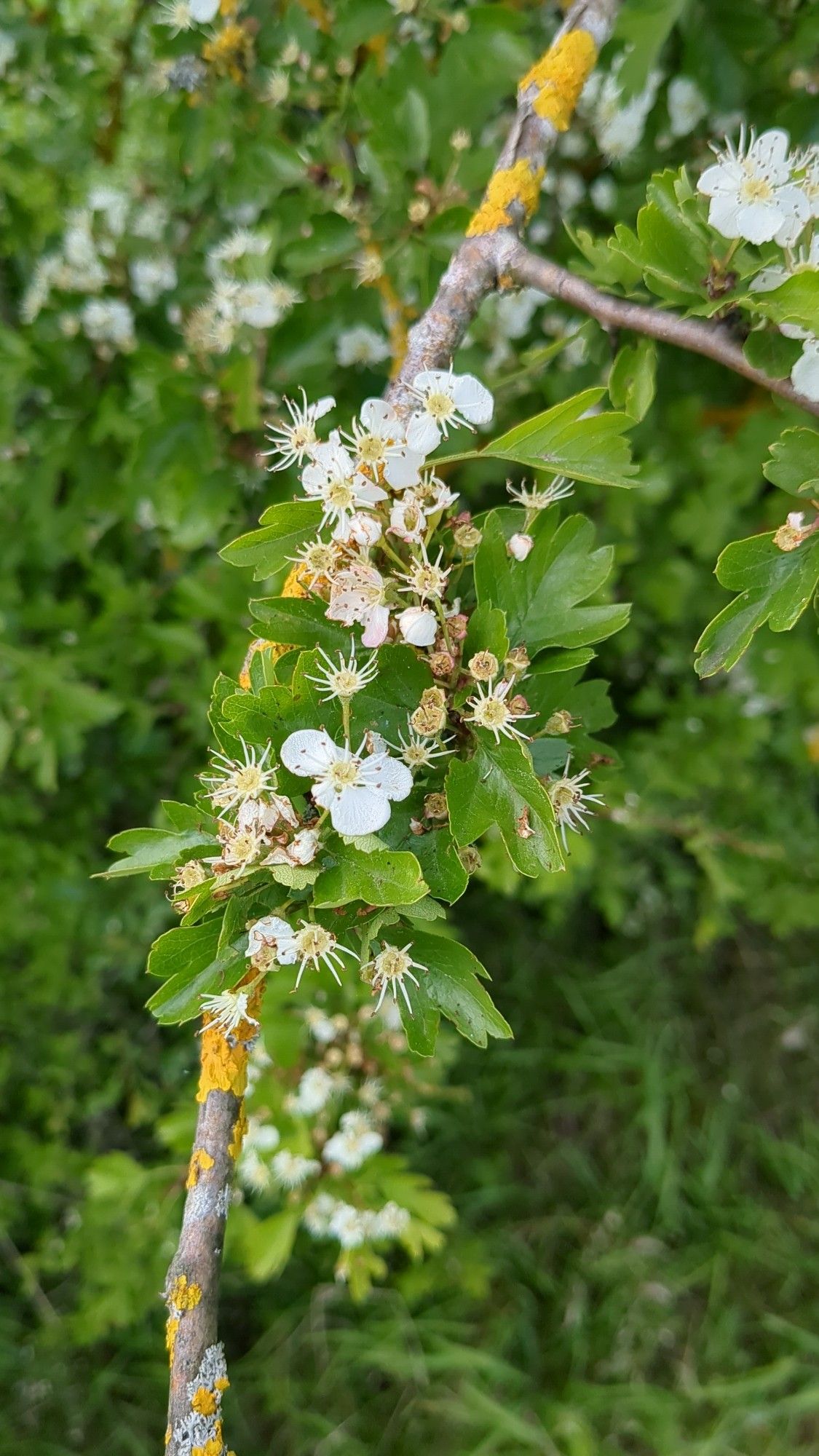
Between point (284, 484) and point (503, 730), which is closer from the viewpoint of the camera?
point (503, 730)

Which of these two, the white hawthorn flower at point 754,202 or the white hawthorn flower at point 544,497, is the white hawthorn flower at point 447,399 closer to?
the white hawthorn flower at point 544,497

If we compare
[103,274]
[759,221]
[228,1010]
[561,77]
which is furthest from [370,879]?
[103,274]

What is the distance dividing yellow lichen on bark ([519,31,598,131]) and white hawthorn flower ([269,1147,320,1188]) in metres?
1.32

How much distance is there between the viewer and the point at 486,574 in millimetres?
660

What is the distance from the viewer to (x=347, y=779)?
1.95 feet

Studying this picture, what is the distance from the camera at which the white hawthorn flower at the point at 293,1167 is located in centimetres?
138

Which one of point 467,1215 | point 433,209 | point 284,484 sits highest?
point 433,209

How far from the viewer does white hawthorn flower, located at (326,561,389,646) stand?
616 mm

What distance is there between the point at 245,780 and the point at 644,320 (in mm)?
461

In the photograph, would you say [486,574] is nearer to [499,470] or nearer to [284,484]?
[284,484]

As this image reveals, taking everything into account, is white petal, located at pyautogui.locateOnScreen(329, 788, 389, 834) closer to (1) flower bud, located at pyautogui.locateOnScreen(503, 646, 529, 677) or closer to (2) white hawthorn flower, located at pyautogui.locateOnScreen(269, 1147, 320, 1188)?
(1) flower bud, located at pyautogui.locateOnScreen(503, 646, 529, 677)

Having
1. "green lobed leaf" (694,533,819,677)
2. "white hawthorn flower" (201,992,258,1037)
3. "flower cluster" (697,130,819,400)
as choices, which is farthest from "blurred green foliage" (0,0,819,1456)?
"white hawthorn flower" (201,992,258,1037)

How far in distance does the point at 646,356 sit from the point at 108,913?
1.67 meters

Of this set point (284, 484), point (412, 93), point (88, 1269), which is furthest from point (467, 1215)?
point (412, 93)
